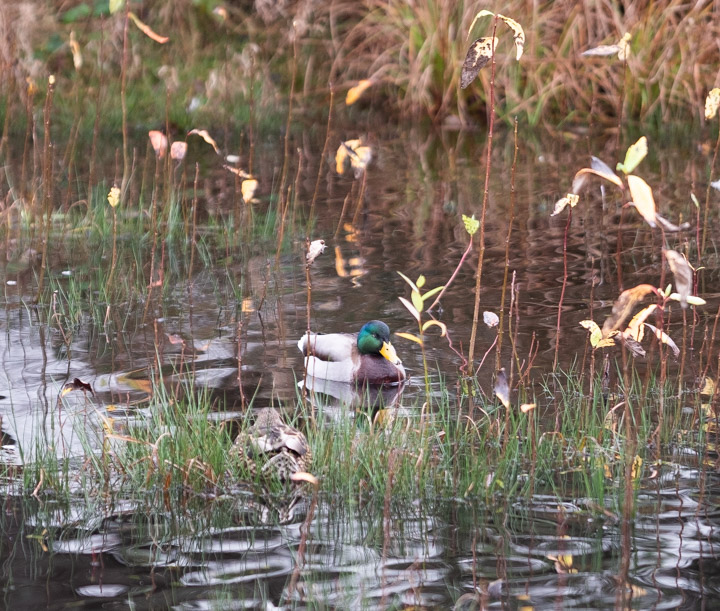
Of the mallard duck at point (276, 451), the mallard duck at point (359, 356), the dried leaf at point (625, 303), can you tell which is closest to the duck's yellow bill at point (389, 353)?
the mallard duck at point (359, 356)

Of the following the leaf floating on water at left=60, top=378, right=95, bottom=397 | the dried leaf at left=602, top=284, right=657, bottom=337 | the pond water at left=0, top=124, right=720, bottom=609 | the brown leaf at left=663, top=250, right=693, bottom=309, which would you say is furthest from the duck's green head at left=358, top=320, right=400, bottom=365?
the brown leaf at left=663, top=250, right=693, bottom=309

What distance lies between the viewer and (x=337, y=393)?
17.2ft

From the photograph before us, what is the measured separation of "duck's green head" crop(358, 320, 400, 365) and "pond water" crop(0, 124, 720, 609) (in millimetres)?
169

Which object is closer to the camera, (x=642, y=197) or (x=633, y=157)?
(x=642, y=197)

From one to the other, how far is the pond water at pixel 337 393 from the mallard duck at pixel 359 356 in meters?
0.10

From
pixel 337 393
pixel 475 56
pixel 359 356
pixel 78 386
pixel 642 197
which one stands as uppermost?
pixel 475 56

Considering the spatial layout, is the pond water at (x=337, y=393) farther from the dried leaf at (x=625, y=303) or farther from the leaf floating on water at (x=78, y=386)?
the dried leaf at (x=625, y=303)

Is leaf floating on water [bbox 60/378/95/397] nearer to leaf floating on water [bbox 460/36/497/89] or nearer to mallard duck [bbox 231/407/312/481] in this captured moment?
mallard duck [bbox 231/407/312/481]

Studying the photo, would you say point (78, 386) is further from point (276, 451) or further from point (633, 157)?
point (633, 157)

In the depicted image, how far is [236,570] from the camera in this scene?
329 cm

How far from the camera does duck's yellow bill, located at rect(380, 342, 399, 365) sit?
5.10 m

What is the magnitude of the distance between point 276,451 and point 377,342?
4.62 ft

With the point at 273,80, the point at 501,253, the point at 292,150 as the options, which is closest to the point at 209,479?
the point at 501,253

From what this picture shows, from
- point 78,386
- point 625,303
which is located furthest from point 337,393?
point 625,303
